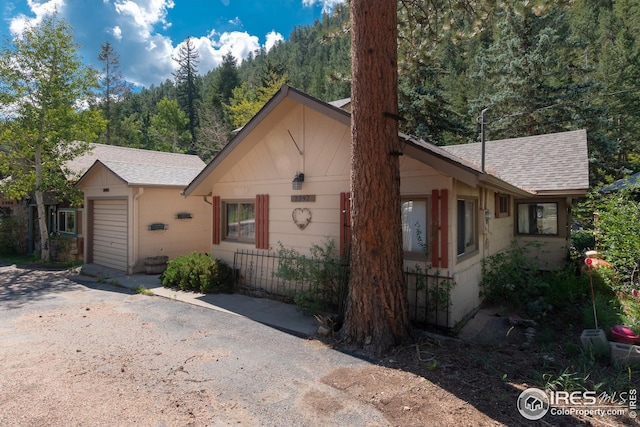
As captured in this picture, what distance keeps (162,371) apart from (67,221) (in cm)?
1208

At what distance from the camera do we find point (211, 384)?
3.69 m

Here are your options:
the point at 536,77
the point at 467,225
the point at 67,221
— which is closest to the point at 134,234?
the point at 67,221

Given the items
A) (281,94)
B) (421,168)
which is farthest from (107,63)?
(421,168)

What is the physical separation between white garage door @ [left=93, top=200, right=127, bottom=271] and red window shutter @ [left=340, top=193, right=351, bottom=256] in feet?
23.7

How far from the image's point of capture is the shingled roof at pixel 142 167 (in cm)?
1007

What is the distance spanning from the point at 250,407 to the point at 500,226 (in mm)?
7994

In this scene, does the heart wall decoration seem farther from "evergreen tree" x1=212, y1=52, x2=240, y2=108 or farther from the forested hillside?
"evergreen tree" x1=212, y1=52, x2=240, y2=108

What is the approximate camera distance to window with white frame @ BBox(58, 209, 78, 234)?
41.2 ft

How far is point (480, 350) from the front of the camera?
449cm

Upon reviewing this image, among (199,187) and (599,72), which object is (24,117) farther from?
(599,72)

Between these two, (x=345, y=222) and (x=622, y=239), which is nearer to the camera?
(x=345, y=222)

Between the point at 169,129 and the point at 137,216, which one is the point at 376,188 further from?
the point at 169,129

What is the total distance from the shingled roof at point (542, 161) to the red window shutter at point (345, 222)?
13.2ft

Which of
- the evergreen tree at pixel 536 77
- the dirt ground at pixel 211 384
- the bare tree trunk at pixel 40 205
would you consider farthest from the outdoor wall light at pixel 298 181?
the evergreen tree at pixel 536 77
